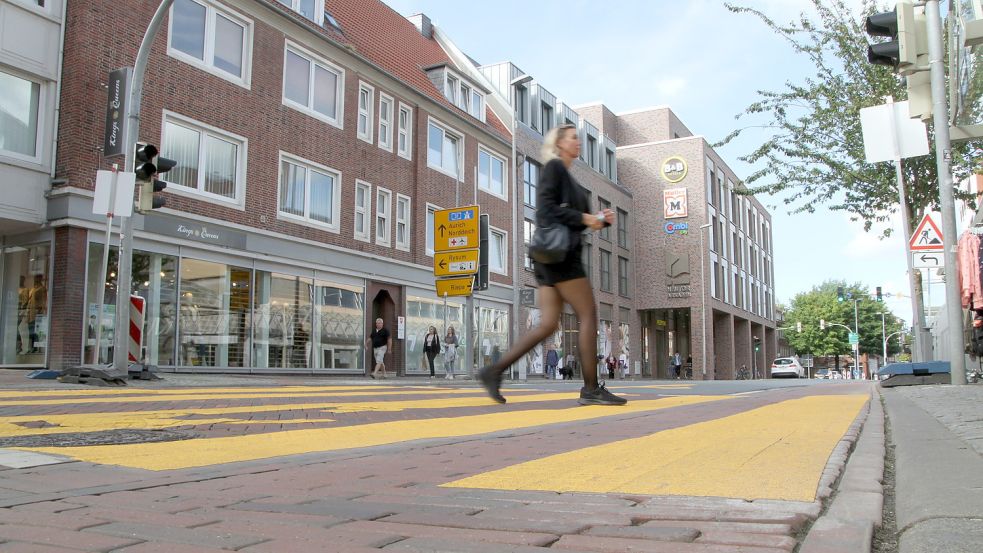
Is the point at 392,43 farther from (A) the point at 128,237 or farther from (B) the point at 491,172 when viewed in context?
(A) the point at 128,237

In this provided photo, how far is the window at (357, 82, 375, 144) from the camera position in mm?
24438

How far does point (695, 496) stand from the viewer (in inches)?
98.5

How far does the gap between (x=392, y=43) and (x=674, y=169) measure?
25854mm

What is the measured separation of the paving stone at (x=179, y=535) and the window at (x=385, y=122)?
2372 cm

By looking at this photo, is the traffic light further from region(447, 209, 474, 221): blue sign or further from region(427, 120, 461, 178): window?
region(427, 120, 461, 178): window

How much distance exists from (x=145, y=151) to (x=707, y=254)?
139 feet

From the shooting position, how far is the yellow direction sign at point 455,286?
1905 centimetres

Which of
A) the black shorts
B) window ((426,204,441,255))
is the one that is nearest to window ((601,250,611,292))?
window ((426,204,441,255))

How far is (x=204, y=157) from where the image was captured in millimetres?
18906

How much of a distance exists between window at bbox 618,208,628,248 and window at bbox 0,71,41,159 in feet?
117

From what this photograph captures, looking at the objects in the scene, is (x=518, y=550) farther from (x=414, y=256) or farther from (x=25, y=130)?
(x=414, y=256)

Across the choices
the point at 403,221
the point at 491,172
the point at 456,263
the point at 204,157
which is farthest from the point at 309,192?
the point at 491,172

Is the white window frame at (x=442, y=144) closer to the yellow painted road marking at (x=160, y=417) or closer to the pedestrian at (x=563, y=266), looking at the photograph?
the yellow painted road marking at (x=160, y=417)

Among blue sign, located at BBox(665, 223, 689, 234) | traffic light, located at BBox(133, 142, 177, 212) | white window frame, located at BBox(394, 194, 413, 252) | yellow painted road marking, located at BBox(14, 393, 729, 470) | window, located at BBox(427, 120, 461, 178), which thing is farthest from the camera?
blue sign, located at BBox(665, 223, 689, 234)
